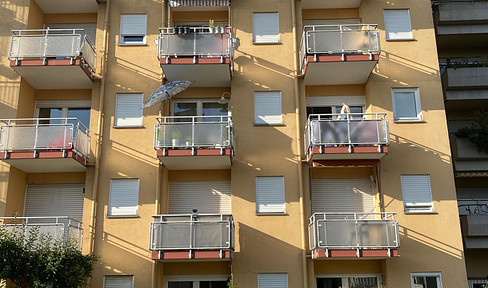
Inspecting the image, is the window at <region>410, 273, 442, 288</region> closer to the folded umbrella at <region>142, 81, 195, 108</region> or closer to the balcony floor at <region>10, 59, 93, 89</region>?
the folded umbrella at <region>142, 81, 195, 108</region>

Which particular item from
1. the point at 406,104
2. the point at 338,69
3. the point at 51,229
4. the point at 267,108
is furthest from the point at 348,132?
the point at 51,229

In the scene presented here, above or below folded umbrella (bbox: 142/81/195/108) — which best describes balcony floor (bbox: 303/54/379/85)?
above

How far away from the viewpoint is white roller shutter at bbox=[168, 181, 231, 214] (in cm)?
1948

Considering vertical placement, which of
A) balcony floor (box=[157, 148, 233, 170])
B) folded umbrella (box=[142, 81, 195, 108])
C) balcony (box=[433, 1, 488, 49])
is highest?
balcony (box=[433, 1, 488, 49])

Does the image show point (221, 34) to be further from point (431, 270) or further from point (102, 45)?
point (431, 270)

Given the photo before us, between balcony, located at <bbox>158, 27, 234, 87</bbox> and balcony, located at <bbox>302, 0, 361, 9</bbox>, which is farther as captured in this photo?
balcony, located at <bbox>302, 0, 361, 9</bbox>

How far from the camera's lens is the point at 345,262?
18.6 meters

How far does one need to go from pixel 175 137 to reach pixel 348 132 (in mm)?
6111

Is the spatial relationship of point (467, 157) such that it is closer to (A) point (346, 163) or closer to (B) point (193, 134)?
(A) point (346, 163)

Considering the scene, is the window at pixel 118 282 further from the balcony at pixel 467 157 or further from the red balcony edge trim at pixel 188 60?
the balcony at pixel 467 157

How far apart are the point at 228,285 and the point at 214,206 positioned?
3.08 m

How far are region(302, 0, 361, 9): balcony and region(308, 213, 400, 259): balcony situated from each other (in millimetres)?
9273

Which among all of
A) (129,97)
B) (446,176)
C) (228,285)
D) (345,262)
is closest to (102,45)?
(129,97)

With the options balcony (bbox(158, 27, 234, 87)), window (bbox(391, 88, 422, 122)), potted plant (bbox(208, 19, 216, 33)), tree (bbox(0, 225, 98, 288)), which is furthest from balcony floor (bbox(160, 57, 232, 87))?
tree (bbox(0, 225, 98, 288))
